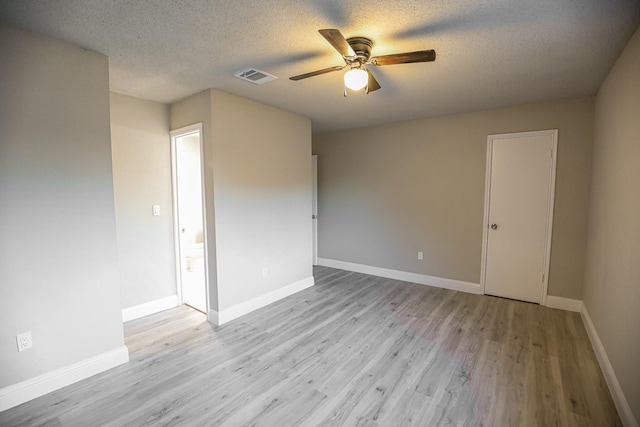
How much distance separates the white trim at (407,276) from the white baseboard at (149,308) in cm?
280

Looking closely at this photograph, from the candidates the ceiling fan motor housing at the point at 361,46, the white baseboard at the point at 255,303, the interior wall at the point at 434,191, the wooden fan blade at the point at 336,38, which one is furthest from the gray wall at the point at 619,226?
the white baseboard at the point at 255,303

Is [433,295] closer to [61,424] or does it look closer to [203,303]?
[203,303]

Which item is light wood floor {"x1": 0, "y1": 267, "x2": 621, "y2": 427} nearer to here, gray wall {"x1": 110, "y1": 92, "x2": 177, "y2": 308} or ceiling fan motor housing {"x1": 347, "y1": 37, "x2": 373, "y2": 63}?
gray wall {"x1": 110, "y1": 92, "x2": 177, "y2": 308}

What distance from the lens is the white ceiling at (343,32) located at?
170cm

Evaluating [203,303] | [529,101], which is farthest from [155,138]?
[529,101]

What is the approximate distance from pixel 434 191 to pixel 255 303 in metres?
3.03

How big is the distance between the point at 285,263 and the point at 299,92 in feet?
7.31

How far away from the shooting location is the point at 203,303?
3719mm

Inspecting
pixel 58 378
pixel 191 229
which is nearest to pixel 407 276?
pixel 191 229

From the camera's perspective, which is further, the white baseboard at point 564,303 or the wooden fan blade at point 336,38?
the white baseboard at point 564,303

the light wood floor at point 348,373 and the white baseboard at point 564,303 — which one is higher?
the white baseboard at point 564,303

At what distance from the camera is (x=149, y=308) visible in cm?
347

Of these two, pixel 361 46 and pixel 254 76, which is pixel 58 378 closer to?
pixel 254 76

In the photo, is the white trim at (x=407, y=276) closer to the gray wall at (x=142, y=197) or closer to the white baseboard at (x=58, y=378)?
the gray wall at (x=142, y=197)
